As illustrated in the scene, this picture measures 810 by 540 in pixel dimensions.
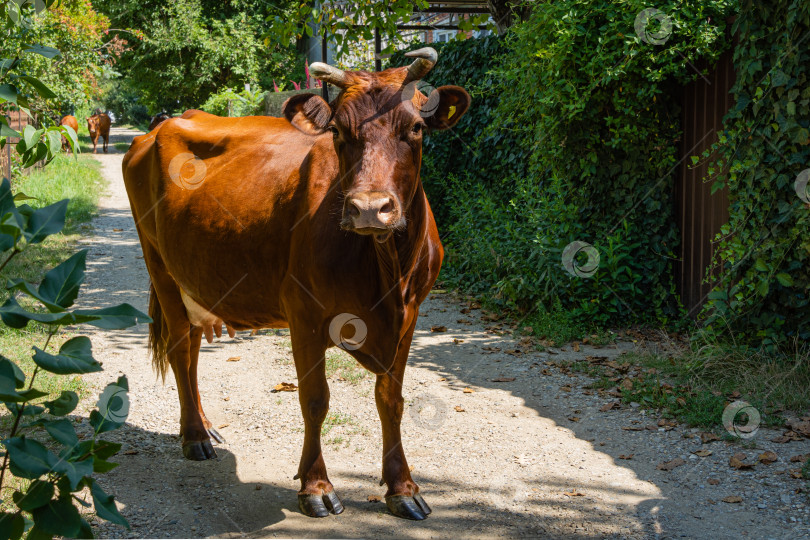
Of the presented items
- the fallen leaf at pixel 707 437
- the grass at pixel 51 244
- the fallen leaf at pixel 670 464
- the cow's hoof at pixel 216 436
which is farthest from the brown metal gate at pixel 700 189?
the grass at pixel 51 244

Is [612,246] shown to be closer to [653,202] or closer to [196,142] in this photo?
[653,202]

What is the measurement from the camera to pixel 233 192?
420cm

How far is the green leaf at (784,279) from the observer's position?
5453mm

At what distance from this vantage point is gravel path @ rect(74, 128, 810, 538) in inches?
144

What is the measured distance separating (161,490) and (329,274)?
1.60 metres

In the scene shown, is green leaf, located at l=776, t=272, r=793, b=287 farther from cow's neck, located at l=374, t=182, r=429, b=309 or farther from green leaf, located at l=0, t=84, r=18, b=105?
green leaf, located at l=0, t=84, r=18, b=105

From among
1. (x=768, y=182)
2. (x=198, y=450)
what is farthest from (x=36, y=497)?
(x=768, y=182)

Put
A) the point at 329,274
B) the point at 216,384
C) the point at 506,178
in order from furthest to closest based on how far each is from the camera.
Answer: the point at 506,178 → the point at 216,384 → the point at 329,274

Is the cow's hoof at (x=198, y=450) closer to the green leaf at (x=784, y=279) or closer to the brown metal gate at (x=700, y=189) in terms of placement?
the green leaf at (x=784, y=279)

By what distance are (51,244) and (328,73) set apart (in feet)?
30.8

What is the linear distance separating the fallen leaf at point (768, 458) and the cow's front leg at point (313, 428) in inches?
97.4

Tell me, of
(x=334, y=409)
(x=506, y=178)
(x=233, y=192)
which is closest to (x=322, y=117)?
(x=233, y=192)

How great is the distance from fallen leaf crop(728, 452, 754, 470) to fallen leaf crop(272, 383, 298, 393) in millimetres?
3137

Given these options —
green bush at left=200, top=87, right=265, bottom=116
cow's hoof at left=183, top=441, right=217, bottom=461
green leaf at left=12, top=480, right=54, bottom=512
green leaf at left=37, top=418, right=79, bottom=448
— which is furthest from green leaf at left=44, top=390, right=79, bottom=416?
green bush at left=200, top=87, right=265, bottom=116
